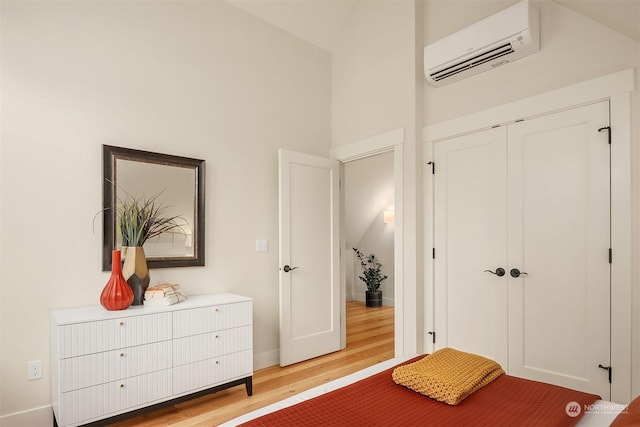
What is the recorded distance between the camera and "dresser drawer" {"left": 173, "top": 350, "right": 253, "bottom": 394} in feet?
8.34

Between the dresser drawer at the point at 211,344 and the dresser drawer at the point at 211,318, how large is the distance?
Result: 0.12 feet

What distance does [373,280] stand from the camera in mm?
6180

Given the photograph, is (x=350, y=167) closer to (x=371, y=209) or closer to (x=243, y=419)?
(x=371, y=209)

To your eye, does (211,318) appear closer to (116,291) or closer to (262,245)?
(116,291)

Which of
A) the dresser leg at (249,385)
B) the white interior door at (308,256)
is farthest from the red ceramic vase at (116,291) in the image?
the white interior door at (308,256)

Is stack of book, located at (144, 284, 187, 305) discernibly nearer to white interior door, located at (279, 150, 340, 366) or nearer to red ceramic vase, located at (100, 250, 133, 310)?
red ceramic vase, located at (100, 250, 133, 310)

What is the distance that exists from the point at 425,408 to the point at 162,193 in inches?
93.1

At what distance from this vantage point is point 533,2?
2.59 meters

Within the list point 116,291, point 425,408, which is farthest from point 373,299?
point 425,408

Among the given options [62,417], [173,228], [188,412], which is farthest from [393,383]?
[173,228]

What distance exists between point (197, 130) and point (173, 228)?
2.71ft

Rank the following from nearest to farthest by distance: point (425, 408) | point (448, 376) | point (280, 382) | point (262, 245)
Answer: point (425, 408) → point (448, 376) → point (280, 382) → point (262, 245)

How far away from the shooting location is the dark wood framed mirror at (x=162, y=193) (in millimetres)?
2633

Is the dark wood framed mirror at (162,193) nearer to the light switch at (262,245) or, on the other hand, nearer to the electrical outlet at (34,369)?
the light switch at (262,245)
